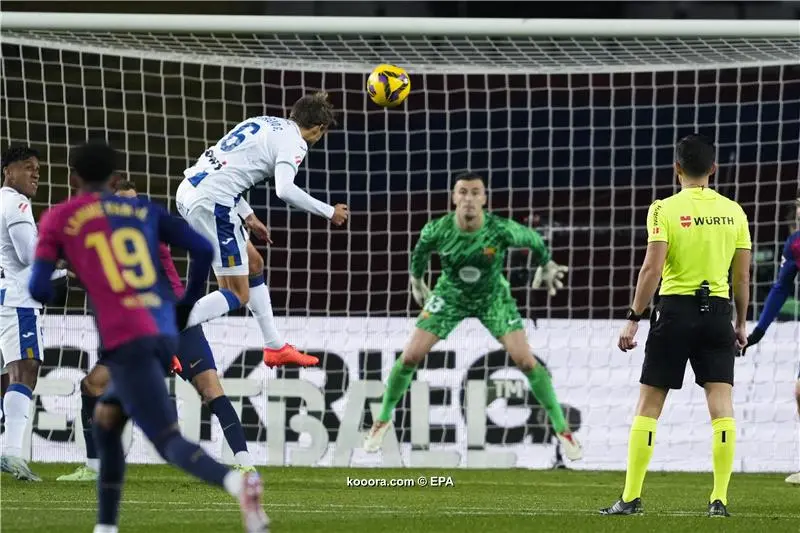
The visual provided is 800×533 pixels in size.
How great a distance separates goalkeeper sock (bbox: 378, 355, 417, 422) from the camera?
38.3 ft

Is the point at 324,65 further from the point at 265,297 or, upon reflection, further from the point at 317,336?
the point at 265,297

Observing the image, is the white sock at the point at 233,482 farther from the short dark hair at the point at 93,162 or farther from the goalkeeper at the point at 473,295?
the goalkeeper at the point at 473,295

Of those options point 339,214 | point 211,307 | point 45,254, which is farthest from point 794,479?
point 45,254

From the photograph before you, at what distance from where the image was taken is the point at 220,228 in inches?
363

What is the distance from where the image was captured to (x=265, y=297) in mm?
9984

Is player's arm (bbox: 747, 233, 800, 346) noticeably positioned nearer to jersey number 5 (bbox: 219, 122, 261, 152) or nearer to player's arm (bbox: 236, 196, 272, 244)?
player's arm (bbox: 236, 196, 272, 244)

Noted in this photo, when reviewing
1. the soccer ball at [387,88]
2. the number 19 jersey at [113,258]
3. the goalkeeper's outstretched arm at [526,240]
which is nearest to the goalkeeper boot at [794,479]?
the goalkeeper's outstretched arm at [526,240]

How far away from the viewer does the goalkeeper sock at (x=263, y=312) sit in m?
9.90

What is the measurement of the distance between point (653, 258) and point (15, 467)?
470 cm

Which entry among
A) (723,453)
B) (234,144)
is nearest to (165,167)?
(234,144)

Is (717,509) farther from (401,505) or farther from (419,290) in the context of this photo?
(419,290)

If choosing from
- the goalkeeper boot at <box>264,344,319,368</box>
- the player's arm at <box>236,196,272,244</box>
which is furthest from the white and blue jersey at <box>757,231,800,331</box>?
the player's arm at <box>236,196,272,244</box>

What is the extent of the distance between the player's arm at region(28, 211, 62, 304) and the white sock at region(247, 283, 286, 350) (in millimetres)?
4373

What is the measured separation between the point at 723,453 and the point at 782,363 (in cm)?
537
